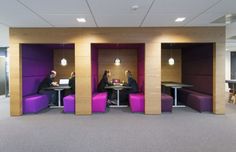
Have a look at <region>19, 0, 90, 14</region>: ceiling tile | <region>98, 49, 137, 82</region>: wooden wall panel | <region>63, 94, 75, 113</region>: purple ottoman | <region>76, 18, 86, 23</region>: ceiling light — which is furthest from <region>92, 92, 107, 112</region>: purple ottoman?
<region>98, 49, 137, 82</region>: wooden wall panel

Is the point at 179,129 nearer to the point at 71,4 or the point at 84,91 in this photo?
the point at 84,91

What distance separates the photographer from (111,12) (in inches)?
205

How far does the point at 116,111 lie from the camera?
24.2ft

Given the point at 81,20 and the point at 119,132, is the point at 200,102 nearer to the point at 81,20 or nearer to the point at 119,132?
the point at 119,132

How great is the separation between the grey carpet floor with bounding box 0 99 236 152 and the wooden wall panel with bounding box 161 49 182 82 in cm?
354

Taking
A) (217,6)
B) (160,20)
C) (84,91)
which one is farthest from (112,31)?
(217,6)

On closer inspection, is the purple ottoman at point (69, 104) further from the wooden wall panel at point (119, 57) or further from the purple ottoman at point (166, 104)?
the wooden wall panel at point (119, 57)

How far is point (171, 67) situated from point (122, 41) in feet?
14.2

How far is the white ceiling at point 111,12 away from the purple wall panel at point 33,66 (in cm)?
132

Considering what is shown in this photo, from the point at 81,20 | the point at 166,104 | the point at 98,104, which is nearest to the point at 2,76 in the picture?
the point at 98,104

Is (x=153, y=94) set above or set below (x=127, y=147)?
above

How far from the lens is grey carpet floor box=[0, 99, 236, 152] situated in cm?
400

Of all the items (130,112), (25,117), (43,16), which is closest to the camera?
(43,16)

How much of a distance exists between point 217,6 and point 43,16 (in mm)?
4356
